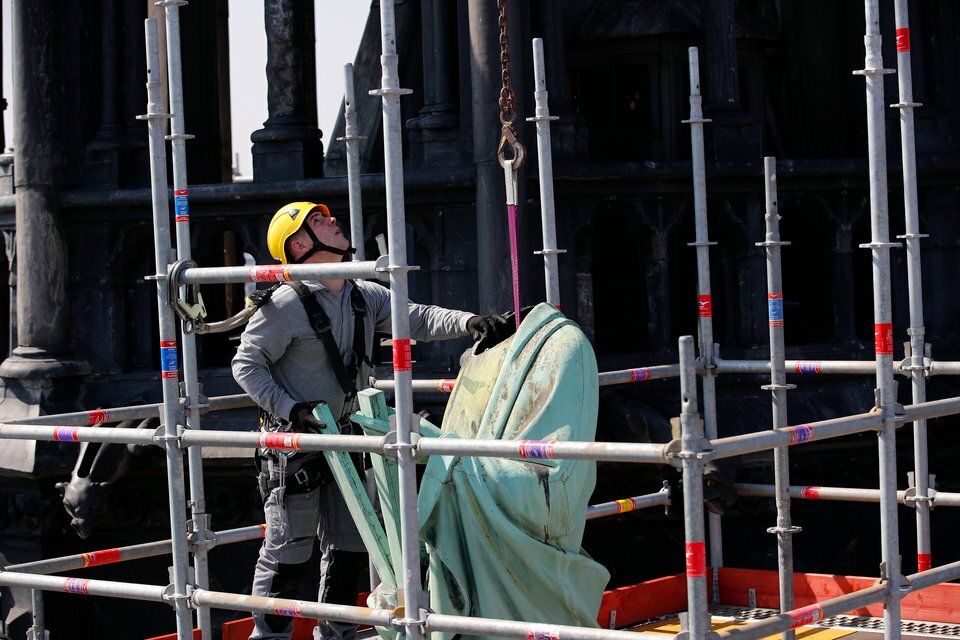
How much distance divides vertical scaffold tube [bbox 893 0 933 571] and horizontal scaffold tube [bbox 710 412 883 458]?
6.48 ft

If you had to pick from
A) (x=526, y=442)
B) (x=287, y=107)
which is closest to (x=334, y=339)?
(x=526, y=442)

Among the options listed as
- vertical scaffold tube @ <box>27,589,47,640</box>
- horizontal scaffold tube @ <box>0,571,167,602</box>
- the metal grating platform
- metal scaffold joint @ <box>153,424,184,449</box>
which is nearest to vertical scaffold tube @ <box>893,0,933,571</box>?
the metal grating platform

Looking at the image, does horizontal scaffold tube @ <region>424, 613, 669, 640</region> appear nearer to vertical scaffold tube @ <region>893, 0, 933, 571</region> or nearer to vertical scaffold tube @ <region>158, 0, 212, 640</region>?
vertical scaffold tube @ <region>158, 0, 212, 640</region>

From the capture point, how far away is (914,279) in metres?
8.00

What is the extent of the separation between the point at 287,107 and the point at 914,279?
5.19 metres

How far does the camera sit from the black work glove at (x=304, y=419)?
6.32 m

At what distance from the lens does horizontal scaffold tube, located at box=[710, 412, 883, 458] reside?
5191 millimetres

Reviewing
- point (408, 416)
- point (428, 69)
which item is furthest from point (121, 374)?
point (408, 416)

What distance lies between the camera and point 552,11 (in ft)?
36.7

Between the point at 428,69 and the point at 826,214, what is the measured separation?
10.00ft

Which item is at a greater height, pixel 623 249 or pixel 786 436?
pixel 623 249

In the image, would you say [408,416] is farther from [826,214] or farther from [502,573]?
[826,214]

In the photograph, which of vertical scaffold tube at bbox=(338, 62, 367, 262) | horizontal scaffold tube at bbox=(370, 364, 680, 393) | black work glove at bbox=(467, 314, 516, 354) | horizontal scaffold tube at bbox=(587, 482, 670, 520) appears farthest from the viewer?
vertical scaffold tube at bbox=(338, 62, 367, 262)

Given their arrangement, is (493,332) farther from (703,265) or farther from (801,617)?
(703,265)
